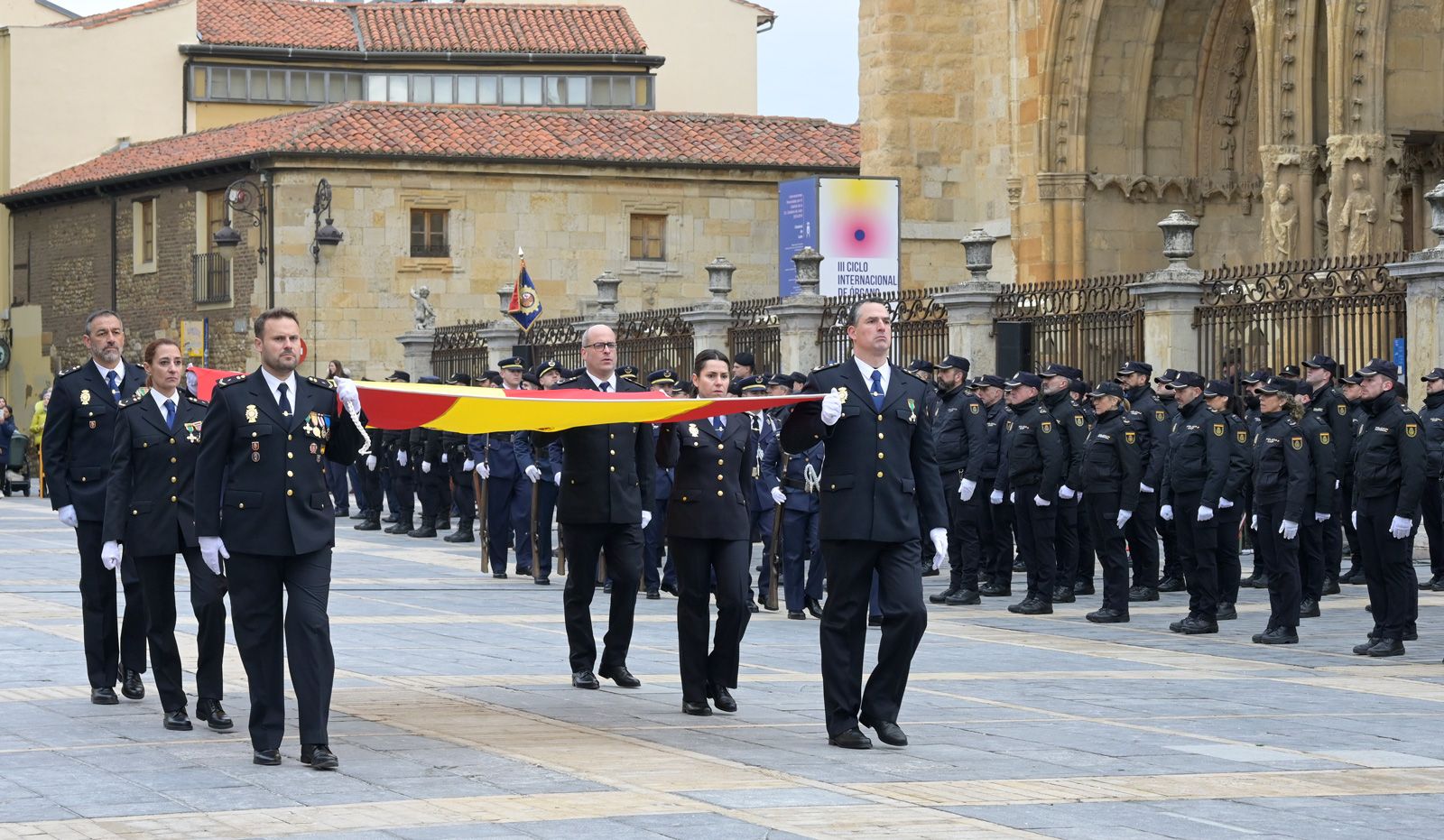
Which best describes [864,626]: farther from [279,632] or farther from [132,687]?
[132,687]

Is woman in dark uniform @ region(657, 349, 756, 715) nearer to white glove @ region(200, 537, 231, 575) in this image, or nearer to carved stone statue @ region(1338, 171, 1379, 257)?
white glove @ region(200, 537, 231, 575)

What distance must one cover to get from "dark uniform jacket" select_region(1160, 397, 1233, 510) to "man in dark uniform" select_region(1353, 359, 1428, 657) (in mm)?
1325

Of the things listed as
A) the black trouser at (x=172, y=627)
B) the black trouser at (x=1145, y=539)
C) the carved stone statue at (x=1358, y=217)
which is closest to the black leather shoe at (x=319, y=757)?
the black trouser at (x=172, y=627)

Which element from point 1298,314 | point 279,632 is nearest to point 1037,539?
point 1298,314

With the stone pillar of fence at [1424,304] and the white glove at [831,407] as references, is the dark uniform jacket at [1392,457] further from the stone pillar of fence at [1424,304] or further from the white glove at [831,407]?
the white glove at [831,407]

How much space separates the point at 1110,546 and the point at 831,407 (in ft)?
23.3

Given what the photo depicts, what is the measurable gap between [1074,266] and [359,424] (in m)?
23.8

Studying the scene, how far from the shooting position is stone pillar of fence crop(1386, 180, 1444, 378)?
18.8 metres

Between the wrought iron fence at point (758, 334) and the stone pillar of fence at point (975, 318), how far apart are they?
10.7 feet

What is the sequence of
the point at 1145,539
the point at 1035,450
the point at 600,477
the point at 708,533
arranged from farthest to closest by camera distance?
the point at 1145,539
the point at 1035,450
the point at 600,477
the point at 708,533

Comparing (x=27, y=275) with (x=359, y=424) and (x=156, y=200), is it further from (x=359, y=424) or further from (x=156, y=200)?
(x=359, y=424)

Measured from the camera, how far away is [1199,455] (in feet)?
53.2

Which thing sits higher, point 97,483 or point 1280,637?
point 97,483

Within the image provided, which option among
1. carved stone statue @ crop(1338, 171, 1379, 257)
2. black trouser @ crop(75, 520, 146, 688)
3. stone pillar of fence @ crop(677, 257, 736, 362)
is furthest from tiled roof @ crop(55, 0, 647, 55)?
black trouser @ crop(75, 520, 146, 688)
